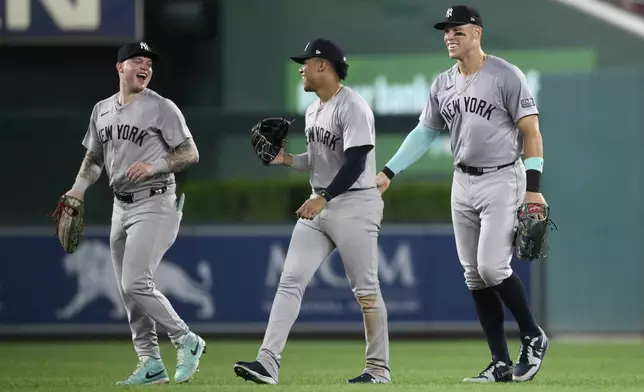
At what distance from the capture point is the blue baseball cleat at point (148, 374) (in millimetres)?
7859

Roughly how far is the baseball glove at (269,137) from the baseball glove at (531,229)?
1.33m

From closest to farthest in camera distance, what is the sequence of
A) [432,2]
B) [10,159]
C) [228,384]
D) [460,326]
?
[228,384], [460,326], [10,159], [432,2]

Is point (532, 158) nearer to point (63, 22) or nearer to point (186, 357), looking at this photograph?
point (186, 357)

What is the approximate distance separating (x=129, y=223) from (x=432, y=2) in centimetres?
805

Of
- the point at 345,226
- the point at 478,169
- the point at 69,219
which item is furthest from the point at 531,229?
the point at 69,219

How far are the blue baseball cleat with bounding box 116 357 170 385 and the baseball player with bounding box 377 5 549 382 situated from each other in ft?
5.56

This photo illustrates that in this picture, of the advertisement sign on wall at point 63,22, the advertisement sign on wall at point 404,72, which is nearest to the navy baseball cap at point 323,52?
the advertisement sign on wall at point 63,22

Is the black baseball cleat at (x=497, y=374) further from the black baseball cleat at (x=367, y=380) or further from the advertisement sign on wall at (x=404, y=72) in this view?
the advertisement sign on wall at (x=404, y=72)

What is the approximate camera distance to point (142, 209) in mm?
7895

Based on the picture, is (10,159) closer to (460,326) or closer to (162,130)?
(460,326)

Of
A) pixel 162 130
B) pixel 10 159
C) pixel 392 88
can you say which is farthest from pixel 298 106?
pixel 162 130

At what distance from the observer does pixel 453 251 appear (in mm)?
12766

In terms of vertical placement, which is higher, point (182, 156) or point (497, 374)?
point (182, 156)

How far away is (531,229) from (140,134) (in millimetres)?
2116
